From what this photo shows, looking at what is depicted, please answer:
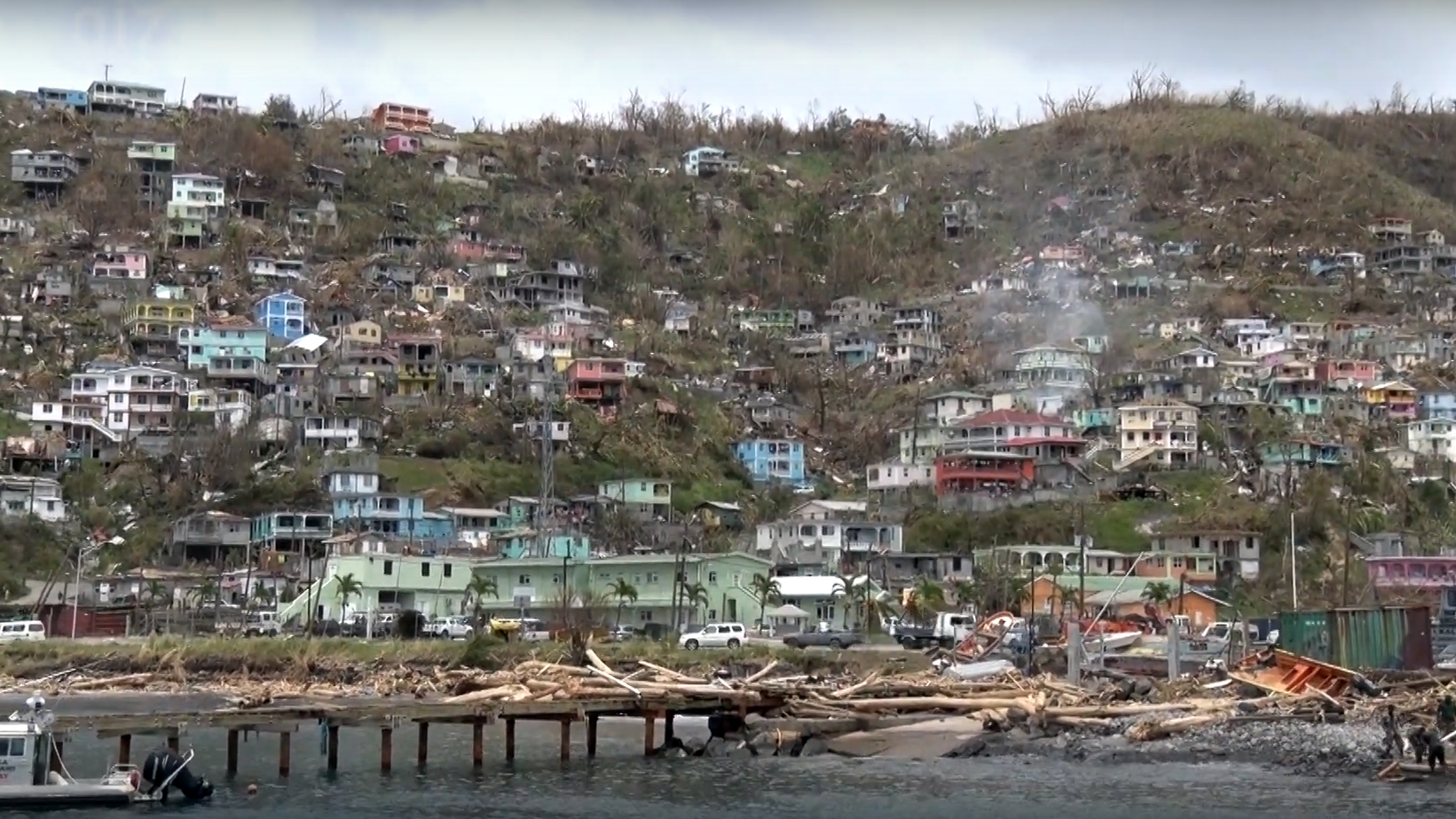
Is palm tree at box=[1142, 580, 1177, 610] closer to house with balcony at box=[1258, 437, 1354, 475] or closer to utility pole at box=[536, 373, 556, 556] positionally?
utility pole at box=[536, 373, 556, 556]

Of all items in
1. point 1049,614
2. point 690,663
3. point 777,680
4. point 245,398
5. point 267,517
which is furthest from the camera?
point 245,398

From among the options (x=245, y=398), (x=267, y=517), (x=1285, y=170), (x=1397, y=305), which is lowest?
(x=267, y=517)

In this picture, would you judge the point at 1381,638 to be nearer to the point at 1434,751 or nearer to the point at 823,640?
the point at 1434,751

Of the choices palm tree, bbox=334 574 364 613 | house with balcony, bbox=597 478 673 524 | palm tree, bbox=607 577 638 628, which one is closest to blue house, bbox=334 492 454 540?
house with balcony, bbox=597 478 673 524

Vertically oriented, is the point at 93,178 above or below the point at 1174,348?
above

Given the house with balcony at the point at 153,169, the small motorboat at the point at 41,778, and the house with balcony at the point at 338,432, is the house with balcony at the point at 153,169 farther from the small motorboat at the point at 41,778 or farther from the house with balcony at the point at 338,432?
the small motorboat at the point at 41,778

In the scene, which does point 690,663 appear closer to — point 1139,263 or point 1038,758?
point 1038,758

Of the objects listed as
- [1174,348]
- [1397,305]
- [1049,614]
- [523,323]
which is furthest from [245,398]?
[1397,305]
